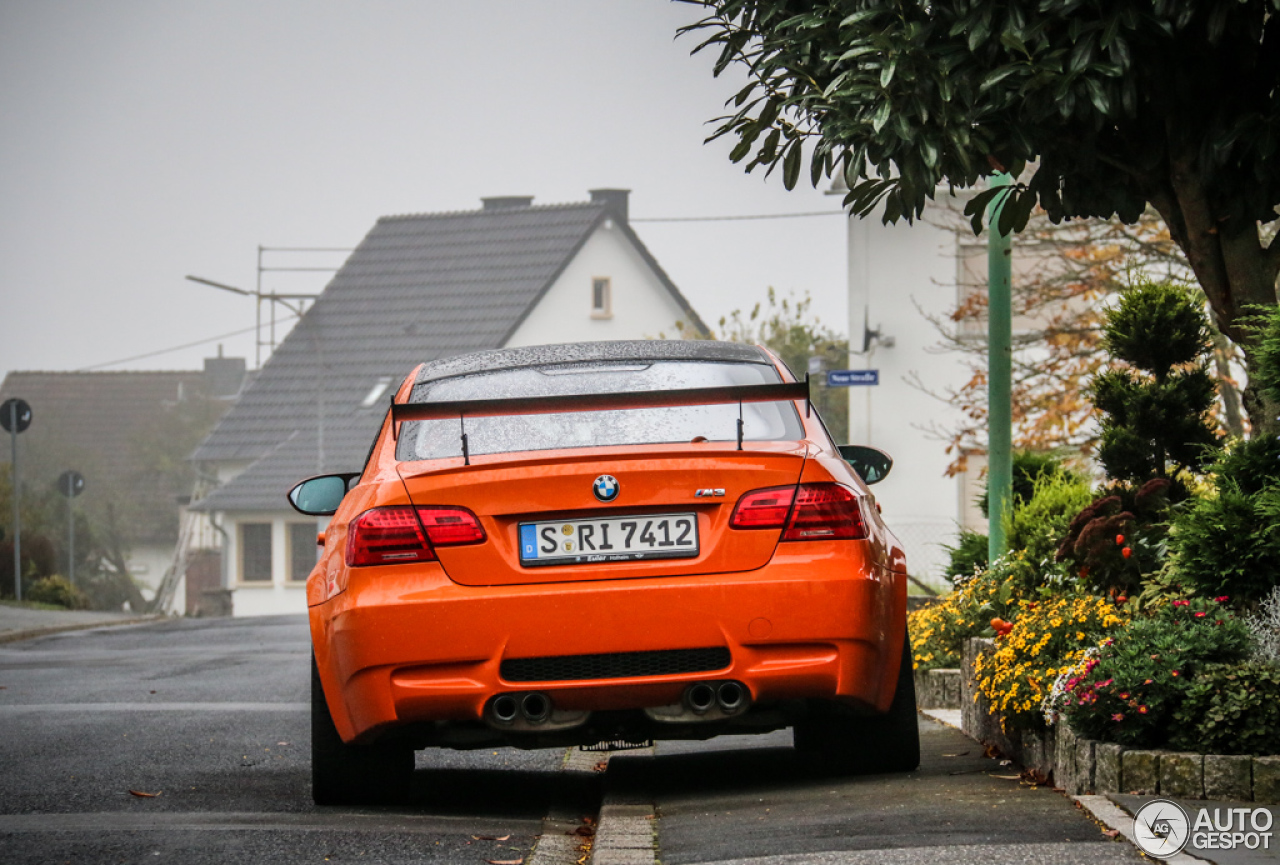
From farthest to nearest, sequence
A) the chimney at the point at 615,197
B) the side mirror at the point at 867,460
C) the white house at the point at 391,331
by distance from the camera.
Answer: the chimney at the point at 615,197 → the white house at the point at 391,331 → the side mirror at the point at 867,460

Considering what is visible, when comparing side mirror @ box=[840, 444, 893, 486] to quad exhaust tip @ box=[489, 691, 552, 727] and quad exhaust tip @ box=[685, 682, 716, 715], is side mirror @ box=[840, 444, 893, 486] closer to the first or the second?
quad exhaust tip @ box=[685, 682, 716, 715]

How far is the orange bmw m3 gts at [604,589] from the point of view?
5578 mm

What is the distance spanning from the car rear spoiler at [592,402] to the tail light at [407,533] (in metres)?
0.22

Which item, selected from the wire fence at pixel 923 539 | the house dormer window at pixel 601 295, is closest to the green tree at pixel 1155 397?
the wire fence at pixel 923 539

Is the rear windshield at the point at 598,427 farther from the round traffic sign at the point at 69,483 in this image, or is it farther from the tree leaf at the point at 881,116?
the round traffic sign at the point at 69,483

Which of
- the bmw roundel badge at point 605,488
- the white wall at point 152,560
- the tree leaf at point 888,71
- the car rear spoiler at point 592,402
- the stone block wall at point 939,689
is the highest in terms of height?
the tree leaf at point 888,71

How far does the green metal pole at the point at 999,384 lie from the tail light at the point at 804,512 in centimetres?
467

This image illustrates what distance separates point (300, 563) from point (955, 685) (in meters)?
44.4

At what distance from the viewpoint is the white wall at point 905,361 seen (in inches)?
1244

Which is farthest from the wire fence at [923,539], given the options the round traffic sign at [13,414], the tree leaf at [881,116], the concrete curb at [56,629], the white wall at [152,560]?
the white wall at [152,560]

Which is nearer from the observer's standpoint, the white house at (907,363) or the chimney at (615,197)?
the white house at (907,363)

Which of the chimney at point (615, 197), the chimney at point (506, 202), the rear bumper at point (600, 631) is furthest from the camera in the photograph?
the chimney at point (506, 202)

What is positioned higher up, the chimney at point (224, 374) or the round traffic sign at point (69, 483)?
the chimney at point (224, 374)

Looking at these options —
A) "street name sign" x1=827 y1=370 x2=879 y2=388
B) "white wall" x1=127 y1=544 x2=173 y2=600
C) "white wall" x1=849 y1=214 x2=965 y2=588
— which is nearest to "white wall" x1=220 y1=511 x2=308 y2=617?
"white wall" x1=849 y1=214 x2=965 y2=588
